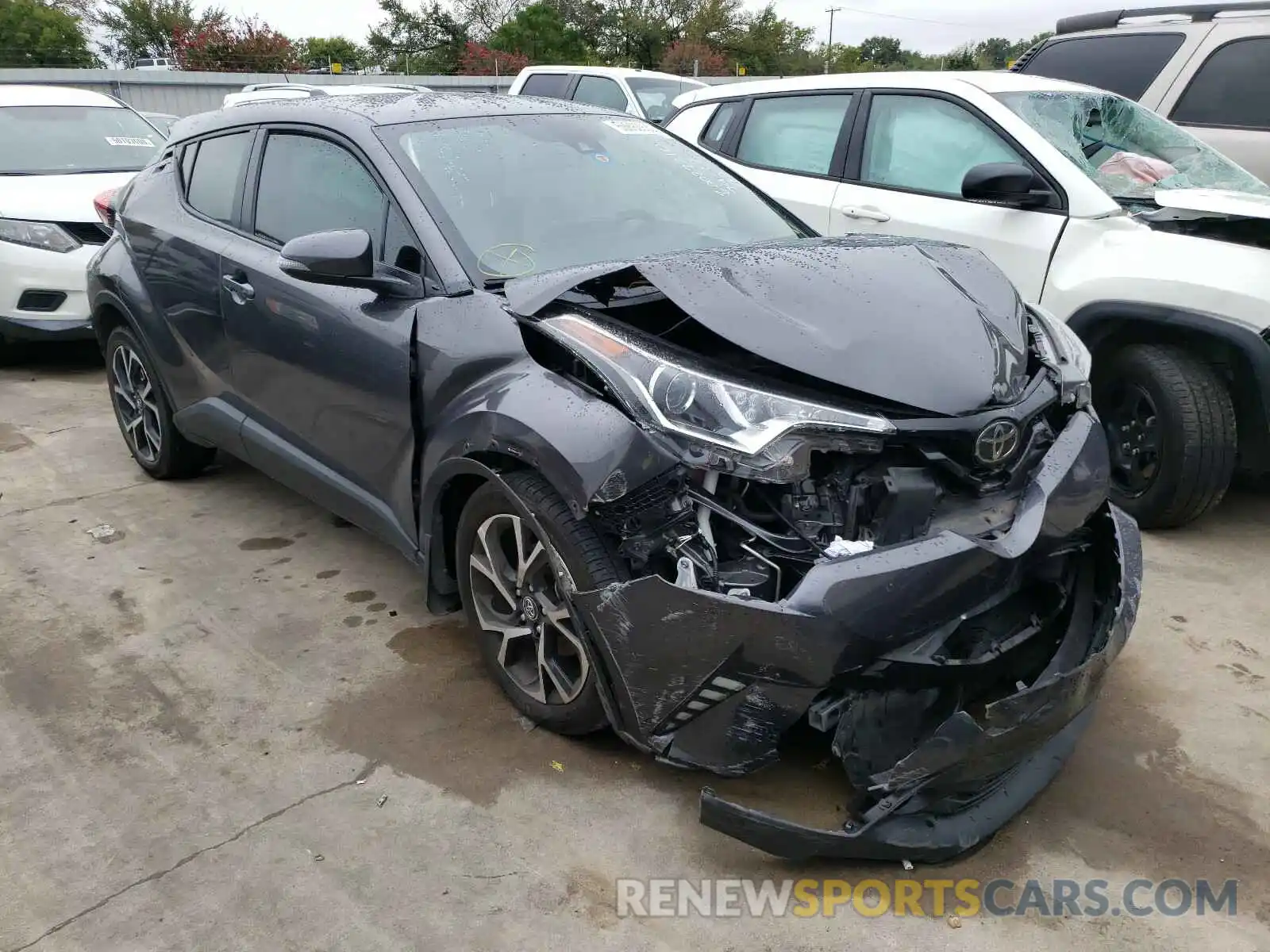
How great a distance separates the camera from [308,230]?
11.8 feet

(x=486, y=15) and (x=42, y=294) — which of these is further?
(x=486, y=15)

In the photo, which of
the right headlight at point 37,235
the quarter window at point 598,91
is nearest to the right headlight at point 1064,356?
the right headlight at point 37,235

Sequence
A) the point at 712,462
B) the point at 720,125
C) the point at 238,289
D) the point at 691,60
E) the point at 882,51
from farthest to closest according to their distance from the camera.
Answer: the point at 882,51
the point at 691,60
the point at 720,125
the point at 238,289
the point at 712,462

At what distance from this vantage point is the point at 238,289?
379cm

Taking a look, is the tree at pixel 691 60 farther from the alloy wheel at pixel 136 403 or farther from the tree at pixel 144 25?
the alloy wheel at pixel 136 403

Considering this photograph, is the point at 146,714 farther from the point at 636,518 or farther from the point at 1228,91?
the point at 1228,91

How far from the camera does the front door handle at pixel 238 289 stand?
3.73 meters

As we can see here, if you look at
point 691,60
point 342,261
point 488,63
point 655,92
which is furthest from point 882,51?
point 342,261

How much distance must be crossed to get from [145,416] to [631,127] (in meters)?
2.80

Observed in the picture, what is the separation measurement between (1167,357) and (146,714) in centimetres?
395

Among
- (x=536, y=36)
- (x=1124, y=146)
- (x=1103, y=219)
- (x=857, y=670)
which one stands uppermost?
(x=536, y=36)

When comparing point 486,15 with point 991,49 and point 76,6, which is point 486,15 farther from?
point 991,49

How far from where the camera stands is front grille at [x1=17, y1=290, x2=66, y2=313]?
6.72 m

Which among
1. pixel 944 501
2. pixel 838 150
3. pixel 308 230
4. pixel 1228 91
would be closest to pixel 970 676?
pixel 944 501
